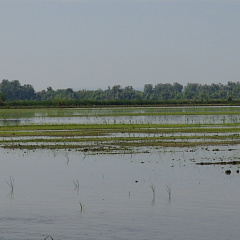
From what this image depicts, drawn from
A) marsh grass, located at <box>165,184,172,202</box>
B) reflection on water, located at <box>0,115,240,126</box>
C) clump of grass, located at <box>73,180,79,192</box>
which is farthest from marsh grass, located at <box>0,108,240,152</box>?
marsh grass, located at <box>165,184,172,202</box>

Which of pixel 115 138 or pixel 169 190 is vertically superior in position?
pixel 115 138

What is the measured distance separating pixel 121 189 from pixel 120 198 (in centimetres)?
121

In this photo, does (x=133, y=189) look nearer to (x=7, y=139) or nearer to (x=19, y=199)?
(x=19, y=199)

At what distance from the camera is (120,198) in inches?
605

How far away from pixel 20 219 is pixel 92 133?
21420 mm

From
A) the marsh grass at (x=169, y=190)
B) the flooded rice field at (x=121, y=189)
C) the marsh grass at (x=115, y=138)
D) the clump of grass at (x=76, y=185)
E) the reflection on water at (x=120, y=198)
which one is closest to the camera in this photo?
the reflection on water at (x=120, y=198)

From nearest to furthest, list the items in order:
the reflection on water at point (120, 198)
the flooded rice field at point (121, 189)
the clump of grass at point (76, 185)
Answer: the reflection on water at point (120, 198)
the flooded rice field at point (121, 189)
the clump of grass at point (76, 185)

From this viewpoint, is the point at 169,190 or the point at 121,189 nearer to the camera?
the point at 169,190

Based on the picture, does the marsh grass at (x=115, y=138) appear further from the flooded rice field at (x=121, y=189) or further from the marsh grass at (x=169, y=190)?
the marsh grass at (x=169, y=190)

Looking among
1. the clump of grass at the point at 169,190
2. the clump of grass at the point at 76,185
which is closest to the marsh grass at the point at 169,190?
the clump of grass at the point at 169,190

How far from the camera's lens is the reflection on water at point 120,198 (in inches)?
481

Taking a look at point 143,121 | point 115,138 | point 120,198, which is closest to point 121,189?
point 120,198

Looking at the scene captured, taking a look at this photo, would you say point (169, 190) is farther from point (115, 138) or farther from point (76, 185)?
point (115, 138)

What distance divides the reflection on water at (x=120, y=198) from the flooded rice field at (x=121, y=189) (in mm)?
19
